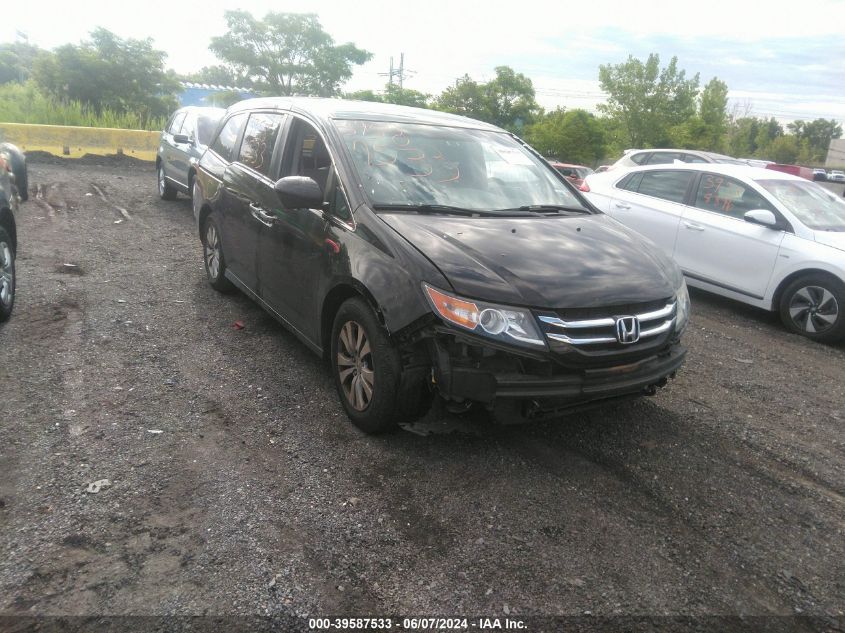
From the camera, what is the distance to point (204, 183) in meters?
6.43

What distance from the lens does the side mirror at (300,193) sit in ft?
13.2

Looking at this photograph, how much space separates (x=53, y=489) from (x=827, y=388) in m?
5.54

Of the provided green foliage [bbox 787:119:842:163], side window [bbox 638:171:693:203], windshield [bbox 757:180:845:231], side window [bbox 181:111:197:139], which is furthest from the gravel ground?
green foliage [bbox 787:119:842:163]

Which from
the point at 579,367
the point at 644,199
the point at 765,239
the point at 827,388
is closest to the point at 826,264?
the point at 765,239

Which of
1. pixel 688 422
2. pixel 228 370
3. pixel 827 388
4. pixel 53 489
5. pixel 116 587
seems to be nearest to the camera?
pixel 116 587

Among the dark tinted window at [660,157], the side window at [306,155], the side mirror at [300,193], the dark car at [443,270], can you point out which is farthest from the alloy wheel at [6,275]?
the dark tinted window at [660,157]

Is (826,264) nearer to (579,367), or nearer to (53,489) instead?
(579,367)

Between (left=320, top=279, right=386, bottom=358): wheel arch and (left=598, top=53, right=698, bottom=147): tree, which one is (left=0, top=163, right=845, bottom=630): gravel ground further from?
(left=598, top=53, right=698, bottom=147): tree

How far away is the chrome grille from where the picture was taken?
326 cm

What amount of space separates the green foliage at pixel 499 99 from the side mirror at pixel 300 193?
132 ft

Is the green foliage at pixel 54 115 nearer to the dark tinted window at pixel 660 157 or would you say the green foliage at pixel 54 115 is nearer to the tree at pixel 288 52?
the dark tinted window at pixel 660 157

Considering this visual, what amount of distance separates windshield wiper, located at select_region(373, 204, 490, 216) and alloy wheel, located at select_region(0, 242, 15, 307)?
3366 mm

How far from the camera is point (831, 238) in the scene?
22.0 feet

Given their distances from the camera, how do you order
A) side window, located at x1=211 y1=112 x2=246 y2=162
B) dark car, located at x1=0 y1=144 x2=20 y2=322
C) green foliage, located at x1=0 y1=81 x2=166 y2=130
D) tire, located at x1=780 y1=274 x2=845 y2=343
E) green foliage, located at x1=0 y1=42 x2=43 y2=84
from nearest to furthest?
dark car, located at x1=0 y1=144 x2=20 y2=322 < side window, located at x1=211 y1=112 x2=246 y2=162 < tire, located at x1=780 y1=274 x2=845 y2=343 < green foliage, located at x1=0 y1=81 x2=166 y2=130 < green foliage, located at x1=0 y1=42 x2=43 y2=84
